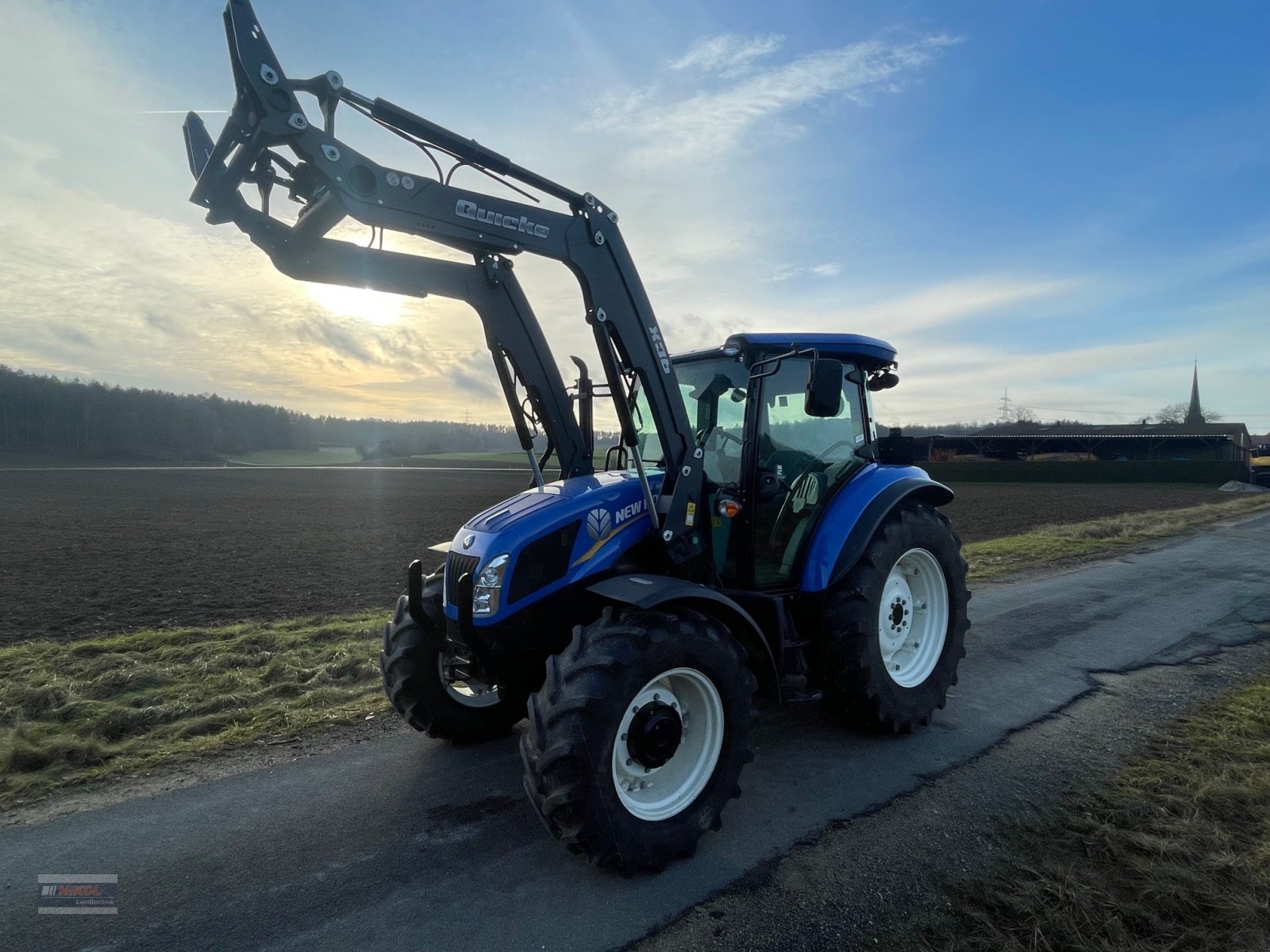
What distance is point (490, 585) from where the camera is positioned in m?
3.44

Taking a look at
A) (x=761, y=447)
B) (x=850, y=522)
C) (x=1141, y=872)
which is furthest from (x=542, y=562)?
(x=1141, y=872)

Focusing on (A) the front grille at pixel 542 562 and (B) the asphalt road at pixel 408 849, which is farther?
(A) the front grille at pixel 542 562

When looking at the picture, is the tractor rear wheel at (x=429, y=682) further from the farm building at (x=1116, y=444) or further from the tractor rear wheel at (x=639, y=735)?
the farm building at (x=1116, y=444)

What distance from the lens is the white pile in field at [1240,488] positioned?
112 ft

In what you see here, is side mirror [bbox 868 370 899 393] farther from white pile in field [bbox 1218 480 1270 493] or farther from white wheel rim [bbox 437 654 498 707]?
white pile in field [bbox 1218 480 1270 493]

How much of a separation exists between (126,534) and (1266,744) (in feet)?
67.5

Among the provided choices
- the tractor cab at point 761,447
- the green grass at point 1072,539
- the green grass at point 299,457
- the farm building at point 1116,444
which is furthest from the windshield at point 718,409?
the green grass at point 299,457

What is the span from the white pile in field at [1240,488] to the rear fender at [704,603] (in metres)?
39.9

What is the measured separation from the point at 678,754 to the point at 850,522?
174 centimetres

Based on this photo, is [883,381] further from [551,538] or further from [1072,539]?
[1072,539]

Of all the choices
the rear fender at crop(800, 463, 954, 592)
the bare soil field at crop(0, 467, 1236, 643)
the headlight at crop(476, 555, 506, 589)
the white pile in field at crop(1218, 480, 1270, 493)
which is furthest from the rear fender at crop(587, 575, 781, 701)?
the white pile in field at crop(1218, 480, 1270, 493)

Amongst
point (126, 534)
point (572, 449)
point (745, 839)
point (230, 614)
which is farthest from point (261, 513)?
point (745, 839)

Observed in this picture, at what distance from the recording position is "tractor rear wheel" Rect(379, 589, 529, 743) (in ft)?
13.3

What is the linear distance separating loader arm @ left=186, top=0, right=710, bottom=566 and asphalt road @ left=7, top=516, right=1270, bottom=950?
4.50 feet
